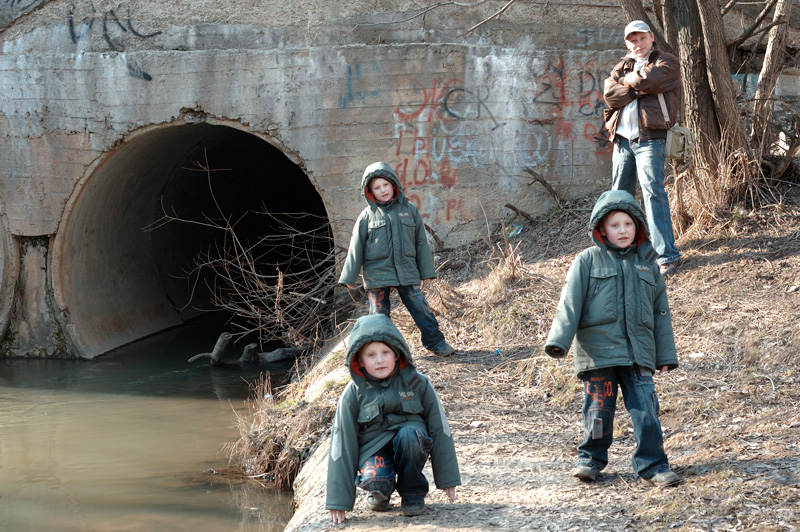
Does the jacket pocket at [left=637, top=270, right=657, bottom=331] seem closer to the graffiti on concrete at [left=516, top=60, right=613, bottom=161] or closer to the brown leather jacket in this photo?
the brown leather jacket

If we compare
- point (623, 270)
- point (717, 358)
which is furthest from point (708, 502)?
point (717, 358)

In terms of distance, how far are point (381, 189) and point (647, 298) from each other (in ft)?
9.48

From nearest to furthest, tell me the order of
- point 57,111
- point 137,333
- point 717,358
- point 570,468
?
point 570,468 → point 717,358 → point 57,111 → point 137,333

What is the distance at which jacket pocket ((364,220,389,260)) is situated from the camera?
659 centimetres

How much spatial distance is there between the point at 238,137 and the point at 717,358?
34.3ft

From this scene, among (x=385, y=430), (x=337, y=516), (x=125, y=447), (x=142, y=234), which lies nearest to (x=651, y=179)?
(x=385, y=430)

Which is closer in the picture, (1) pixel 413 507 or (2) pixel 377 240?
(1) pixel 413 507

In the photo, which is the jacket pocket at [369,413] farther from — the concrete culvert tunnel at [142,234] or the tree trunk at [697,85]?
the concrete culvert tunnel at [142,234]

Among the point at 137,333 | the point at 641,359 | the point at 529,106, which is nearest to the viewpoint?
the point at 641,359

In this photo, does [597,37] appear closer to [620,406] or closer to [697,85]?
[697,85]

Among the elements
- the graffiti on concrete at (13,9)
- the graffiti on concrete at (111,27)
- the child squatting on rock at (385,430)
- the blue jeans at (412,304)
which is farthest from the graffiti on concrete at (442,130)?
the child squatting on rock at (385,430)

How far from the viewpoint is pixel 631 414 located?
162 inches

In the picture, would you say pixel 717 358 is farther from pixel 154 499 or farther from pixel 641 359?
pixel 154 499

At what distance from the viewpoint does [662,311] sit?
4133 mm
